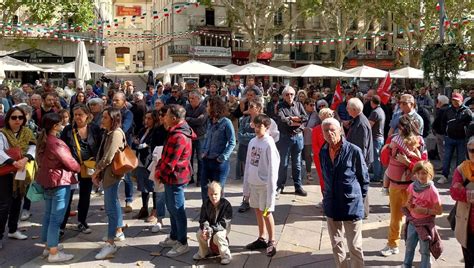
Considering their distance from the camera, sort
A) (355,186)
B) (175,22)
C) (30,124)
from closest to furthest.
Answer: (355,186) < (30,124) < (175,22)

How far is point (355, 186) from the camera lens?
4.41 metres

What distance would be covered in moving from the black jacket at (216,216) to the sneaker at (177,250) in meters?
0.46

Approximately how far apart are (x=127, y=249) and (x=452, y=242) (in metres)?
3.99

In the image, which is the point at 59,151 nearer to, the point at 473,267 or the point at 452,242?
the point at 473,267

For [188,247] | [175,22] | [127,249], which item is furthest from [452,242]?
[175,22]

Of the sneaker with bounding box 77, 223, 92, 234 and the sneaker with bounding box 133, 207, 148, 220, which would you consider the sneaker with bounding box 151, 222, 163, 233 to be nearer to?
the sneaker with bounding box 133, 207, 148, 220

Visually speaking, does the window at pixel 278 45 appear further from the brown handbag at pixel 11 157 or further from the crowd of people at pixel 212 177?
the brown handbag at pixel 11 157

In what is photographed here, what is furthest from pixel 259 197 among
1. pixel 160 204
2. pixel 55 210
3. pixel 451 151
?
pixel 451 151

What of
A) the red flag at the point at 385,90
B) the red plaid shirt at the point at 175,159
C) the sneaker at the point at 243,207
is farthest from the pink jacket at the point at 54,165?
the red flag at the point at 385,90

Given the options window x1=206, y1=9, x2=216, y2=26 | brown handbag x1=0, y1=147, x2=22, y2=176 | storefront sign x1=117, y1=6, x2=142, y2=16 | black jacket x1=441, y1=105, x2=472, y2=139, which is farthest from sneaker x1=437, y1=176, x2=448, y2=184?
storefront sign x1=117, y1=6, x2=142, y2=16

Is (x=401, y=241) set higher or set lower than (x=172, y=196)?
lower

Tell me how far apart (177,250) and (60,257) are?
129cm

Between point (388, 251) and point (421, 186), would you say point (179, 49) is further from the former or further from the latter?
point (421, 186)

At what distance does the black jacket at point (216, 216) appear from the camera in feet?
16.8
